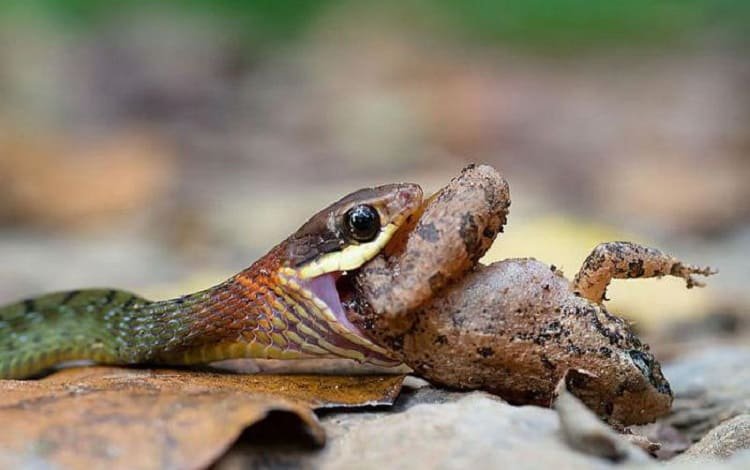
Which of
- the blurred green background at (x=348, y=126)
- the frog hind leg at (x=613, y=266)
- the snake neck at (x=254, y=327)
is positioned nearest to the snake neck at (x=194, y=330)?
the snake neck at (x=254, y=327)

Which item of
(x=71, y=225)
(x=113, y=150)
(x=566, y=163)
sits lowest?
(x=71, y=225)

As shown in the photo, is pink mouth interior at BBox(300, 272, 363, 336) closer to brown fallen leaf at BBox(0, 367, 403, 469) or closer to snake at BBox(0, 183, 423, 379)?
snake at BBox(0, 183, 423, 379)

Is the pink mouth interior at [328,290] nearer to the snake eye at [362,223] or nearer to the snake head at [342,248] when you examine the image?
the snake head at [342,248]

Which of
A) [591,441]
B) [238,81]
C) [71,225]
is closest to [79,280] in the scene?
[71,225]

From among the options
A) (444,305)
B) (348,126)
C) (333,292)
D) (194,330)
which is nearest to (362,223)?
(333,292)

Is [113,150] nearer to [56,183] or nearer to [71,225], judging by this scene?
[56,183]

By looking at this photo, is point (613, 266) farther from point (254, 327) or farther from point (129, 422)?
point (129, 422)
